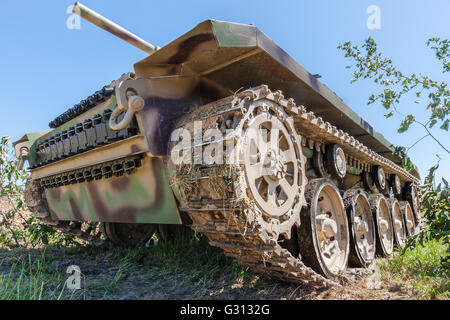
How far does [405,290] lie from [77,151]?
11.6 feet

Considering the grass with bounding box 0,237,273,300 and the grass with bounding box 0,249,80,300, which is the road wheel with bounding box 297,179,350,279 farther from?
the grass with bounding box 0,249,80,300

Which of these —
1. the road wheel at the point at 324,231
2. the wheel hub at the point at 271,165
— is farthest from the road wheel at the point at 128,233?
the wheel hub at the point at 271,165

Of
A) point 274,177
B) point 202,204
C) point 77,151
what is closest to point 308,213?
point 274,177

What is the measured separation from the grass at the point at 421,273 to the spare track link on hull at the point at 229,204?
948mm

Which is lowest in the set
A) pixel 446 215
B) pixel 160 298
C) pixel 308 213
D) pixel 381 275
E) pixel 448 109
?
pixel 381 275

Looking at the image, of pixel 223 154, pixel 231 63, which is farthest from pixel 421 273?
pixel 231 63

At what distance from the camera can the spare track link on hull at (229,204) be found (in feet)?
7.77

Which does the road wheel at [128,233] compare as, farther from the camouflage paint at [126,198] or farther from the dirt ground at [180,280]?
the camouflage paint at [126,198]

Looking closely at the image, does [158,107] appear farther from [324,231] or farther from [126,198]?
[324,231]

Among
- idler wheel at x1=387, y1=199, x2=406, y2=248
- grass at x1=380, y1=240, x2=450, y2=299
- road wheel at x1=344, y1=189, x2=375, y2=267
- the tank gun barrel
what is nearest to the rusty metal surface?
road wheel at x1=344, y1=189, x2=375, y2=267

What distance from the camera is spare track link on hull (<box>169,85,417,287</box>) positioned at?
93.3 inches

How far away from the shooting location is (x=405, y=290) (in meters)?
3.22

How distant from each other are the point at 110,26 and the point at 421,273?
4.69m
